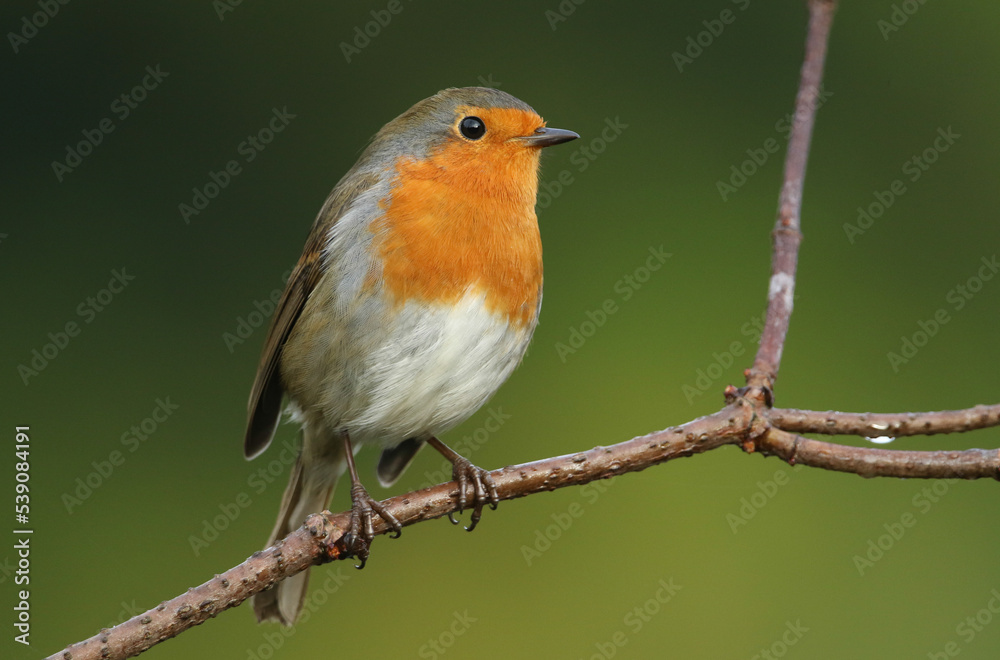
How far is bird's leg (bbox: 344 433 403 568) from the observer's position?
8.77ft

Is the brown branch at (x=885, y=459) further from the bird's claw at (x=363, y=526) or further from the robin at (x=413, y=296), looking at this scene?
the bird's claw at (x=363, y=526)

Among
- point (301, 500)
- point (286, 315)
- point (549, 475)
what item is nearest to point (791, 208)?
point (549, 475)

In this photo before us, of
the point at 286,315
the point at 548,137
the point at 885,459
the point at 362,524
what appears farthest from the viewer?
the point at 286,315

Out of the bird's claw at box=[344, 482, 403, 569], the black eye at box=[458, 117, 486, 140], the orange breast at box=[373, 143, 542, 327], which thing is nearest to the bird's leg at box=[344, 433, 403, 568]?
the bird's claw at box=[344, 482, 403, 569]

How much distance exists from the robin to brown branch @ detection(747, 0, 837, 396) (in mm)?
849

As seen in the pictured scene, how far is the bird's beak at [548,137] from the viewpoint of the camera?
351cm

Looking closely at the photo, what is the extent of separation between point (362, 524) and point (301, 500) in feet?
3.92

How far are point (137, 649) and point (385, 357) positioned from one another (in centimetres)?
123
